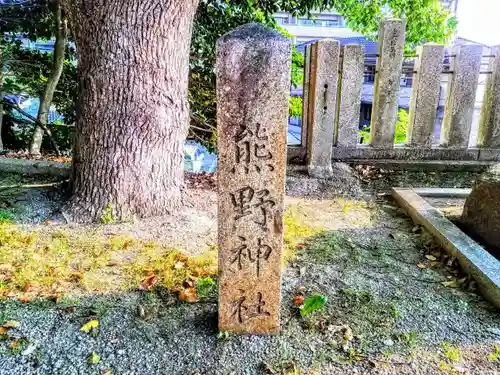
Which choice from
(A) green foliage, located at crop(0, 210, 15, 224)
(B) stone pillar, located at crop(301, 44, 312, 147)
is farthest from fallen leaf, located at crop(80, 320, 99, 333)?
(B) stone pillar, located at crop(301, 44, 312, 147)

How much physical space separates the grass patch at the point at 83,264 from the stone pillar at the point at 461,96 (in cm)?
434

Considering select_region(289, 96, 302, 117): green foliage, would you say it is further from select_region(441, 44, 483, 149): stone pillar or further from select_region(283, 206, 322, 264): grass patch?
select_region(283, 206, 322, 264): grass patch

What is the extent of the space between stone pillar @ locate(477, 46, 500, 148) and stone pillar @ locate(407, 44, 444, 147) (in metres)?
0.81

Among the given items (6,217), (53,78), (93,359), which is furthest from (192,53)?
(93,359)

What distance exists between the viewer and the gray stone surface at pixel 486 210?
3.71 metres

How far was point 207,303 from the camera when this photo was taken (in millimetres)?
2879

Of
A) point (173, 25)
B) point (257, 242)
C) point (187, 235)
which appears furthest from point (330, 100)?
point (257, 242)

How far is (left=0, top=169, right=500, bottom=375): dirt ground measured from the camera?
2.38m

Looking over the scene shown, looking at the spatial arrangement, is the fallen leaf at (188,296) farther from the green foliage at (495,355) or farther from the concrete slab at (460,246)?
the concrete slab at (460,246)

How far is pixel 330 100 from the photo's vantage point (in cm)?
546

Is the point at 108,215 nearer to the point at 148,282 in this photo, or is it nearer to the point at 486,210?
the point at 148,282

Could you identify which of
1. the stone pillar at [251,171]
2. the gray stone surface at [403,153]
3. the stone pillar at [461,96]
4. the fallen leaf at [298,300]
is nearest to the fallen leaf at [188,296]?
the stone pillar at [251,171]

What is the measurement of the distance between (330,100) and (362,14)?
193 inches

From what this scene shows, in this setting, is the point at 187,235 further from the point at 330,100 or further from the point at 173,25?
the point at 330,100
